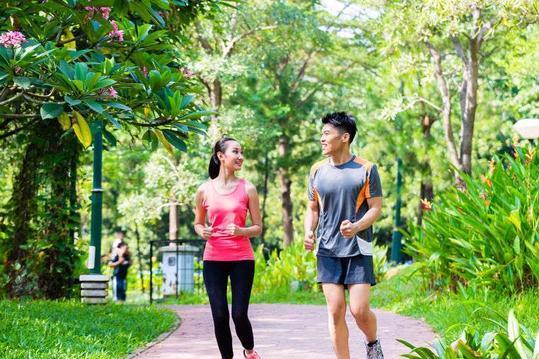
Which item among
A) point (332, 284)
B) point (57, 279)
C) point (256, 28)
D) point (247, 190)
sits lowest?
point (57, 279)

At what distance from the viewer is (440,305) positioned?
1077 centimetres

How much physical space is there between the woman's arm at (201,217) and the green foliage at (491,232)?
3804mm

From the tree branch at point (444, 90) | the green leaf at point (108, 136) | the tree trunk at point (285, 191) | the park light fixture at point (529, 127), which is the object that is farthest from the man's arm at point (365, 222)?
the tree trunk at point (285, 191)

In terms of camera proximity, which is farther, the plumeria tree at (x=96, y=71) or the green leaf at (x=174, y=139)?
the green leaf at (x=174, y=139)

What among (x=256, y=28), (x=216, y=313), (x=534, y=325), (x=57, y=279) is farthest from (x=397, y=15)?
(x=216, y=313)

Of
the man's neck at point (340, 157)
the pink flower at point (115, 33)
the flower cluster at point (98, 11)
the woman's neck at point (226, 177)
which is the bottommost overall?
the woman's neck at point (226, 177)

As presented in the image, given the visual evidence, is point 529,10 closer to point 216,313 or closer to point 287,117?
point 216,313

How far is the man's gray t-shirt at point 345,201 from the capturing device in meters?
5.90

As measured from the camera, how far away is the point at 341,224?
19.1 feet

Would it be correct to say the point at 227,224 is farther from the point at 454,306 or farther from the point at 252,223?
the point at 454,306

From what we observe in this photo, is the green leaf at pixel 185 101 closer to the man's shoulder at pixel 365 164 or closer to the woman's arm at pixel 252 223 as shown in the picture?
the woman's arm at pixel 252 223

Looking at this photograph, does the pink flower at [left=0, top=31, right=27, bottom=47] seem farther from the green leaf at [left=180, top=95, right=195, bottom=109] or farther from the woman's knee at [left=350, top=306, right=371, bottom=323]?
the woman's knee at [left=350, top=306, right=371, bottom=323]

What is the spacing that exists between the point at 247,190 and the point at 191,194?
19.2 m

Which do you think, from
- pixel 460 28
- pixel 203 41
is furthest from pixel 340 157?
pixel 203 41
